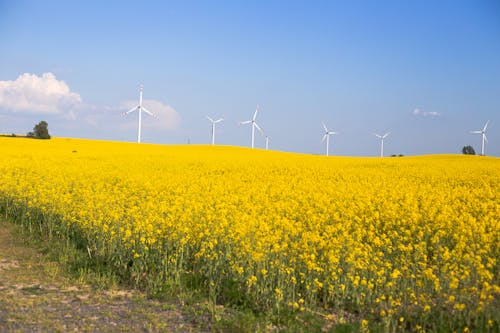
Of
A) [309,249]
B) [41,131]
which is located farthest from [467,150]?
[309,249]

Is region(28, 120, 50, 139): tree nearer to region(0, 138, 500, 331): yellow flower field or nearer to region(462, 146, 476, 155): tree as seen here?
region(0, 138, 500, 331): yellow flower field

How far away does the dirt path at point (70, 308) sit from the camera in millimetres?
7000

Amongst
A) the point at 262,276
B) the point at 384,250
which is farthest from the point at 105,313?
the point at 384,250

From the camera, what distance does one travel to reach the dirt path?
7.00 meters

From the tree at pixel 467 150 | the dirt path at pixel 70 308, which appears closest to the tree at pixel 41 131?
the dirt path at pixel 70 308

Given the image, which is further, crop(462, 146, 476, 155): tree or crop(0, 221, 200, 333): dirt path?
crop(462, 146, 476, 155): tree

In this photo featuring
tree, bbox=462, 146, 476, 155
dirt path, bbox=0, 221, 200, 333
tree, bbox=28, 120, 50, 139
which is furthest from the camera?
tree, bbox=462, 146, 476, 155

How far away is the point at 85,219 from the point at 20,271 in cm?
224

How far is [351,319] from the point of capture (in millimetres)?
7301

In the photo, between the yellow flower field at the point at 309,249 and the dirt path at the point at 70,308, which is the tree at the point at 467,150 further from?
the dirt path at the point at 70,308

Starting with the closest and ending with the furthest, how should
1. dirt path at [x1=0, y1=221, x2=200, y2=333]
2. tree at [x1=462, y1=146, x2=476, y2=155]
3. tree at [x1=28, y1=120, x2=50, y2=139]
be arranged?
dirt path at [x1=0, y1=221, x2=200, y2=333]
tree at [x1=28, y1=120, x2=50, y2=139]
tree at [x1=462, y1=146, x2=476, y2=155]

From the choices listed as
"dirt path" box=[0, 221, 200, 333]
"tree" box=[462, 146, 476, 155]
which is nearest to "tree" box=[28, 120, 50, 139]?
"dirt path" box=[0, 221, 200, 333]

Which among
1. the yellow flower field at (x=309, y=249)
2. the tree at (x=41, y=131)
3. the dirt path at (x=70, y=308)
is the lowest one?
the dirt path at (x=70, y=308)

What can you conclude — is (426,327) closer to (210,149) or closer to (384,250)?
(384,250)
